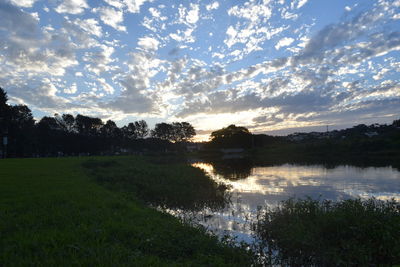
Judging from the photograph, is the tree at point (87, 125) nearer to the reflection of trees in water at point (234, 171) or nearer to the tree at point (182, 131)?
the tree at point (182, 131)

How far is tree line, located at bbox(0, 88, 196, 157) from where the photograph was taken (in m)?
68.6

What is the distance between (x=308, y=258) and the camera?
25.8ft

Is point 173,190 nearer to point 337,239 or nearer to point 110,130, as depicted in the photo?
point 337,239

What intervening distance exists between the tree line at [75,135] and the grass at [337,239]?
56506mm

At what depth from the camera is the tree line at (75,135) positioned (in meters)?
68.6

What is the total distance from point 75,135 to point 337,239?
11112cm

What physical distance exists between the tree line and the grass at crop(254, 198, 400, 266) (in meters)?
56.5

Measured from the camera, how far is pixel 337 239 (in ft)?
27.4

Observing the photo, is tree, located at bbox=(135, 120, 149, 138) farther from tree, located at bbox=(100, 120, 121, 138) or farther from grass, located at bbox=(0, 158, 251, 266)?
grass, located at bbox=(0, 158, 251, 266)

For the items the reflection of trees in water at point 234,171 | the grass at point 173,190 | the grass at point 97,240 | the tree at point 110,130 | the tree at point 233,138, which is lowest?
the reflection of trees in water at point 234,171

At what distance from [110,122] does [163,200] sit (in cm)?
11253

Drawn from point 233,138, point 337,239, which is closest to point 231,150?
point 233,138

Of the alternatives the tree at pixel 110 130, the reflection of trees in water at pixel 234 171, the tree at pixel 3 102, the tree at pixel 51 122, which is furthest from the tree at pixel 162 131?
the reflection of trees in water at pixel 234 171

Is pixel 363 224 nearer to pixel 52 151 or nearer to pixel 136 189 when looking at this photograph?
pixel 136 189
